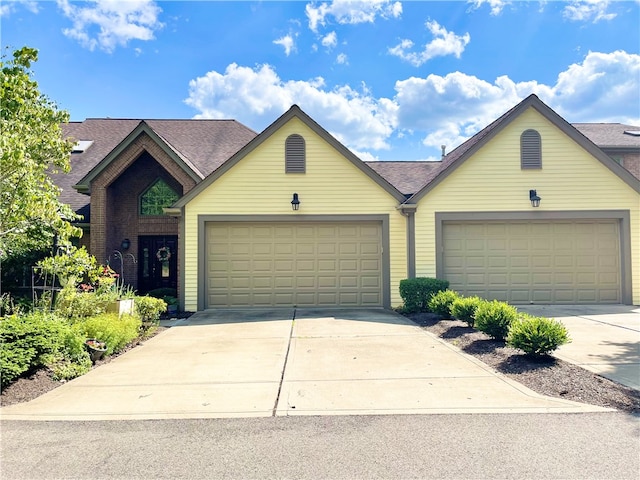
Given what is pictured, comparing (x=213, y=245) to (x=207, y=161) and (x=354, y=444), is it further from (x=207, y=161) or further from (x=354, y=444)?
(x=354, y=444)

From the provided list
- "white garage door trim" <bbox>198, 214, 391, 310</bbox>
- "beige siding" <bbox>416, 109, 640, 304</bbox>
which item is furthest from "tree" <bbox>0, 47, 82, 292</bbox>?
"beige siding" <bbox>416, 109, 640, 304</bbox>

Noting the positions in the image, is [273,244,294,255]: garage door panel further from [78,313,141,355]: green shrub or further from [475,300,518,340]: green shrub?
[475,300,518,340]: green shrub

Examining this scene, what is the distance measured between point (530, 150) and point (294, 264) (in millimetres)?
7898

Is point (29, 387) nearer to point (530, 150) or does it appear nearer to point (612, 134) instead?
point (530, 150)

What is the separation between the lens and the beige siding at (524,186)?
12.1 metres

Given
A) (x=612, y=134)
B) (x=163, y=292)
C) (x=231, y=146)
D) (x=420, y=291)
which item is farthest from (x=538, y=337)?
(x=612, y=134)

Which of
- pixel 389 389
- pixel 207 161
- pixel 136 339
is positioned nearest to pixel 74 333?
pixel 136 339

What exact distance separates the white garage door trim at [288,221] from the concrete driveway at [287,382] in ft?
11.9

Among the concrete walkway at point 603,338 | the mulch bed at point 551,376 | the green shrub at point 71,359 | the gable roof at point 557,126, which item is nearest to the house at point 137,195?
the green shrub at point 71,359

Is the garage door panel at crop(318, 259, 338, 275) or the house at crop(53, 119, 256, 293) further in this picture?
the house at crop(53, 119, 256, 293)

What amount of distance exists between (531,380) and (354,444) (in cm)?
296

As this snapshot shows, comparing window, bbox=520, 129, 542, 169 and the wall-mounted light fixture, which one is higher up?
window, bbox=520, 129, 542, 169

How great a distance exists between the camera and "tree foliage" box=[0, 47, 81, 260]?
19.5ft

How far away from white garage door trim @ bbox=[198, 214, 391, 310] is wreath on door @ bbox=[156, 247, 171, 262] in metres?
2.84
